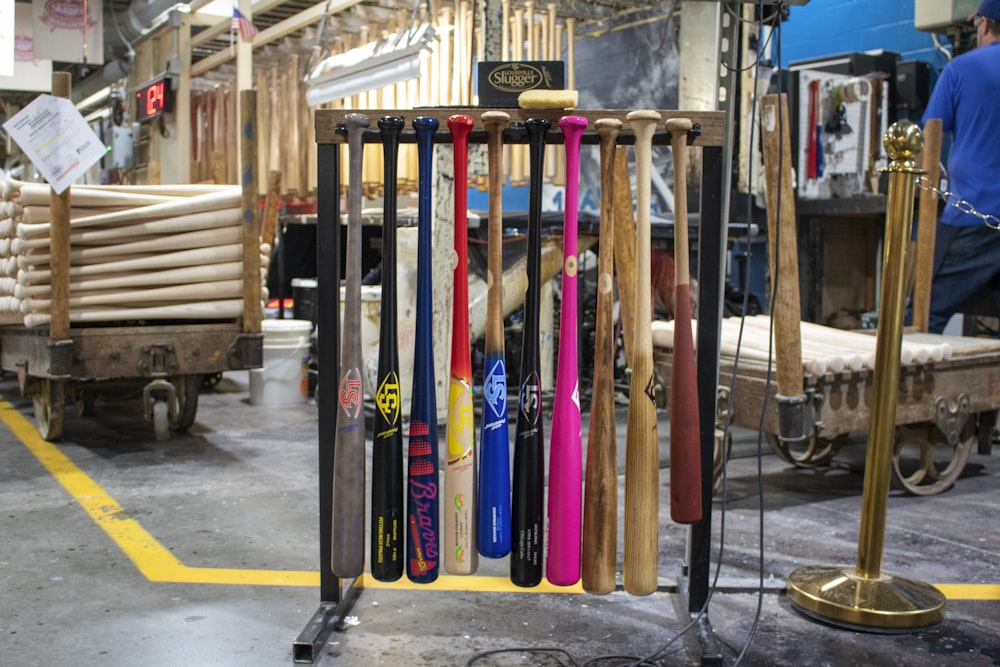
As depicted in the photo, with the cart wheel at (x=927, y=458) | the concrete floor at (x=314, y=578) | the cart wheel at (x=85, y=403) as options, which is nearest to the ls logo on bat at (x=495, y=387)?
the concrete floor at (x=314, y=578)

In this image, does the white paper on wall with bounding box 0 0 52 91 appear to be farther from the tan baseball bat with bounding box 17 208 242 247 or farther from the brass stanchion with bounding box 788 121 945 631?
the brass stanchion with bounding box 788 121 945 631

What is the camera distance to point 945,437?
4.06m

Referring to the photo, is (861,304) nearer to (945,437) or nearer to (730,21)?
(945,437)

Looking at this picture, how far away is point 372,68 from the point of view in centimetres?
575

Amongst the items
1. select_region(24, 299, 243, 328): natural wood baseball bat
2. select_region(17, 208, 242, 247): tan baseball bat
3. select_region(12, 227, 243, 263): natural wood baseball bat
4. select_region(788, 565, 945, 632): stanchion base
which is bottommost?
select_region(788, 565, 945, 632): stanchion base

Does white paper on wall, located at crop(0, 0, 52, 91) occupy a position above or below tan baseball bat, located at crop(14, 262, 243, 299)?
above

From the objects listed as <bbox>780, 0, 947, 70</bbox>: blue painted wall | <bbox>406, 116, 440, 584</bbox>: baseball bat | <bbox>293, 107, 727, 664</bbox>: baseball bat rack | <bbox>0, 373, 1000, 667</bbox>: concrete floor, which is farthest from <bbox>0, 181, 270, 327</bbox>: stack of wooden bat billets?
<bbox>780, 0, 947, 70</bbox>: blue painted wall

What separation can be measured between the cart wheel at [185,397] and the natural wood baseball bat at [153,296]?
21.6 inches

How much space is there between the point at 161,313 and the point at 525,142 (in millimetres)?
3012

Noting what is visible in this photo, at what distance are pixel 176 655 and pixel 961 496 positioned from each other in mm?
3139

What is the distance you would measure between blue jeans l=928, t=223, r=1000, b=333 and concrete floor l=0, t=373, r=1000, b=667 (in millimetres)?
785

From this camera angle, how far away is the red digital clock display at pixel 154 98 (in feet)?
34.0

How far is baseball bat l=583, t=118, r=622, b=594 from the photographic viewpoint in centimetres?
225

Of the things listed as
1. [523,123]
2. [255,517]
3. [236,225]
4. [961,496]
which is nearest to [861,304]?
[961,496]
